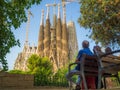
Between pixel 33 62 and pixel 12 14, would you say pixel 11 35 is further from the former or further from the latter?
pixel 33 62

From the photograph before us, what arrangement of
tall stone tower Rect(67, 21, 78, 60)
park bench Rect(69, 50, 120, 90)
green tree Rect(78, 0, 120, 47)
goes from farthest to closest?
tall stone tower Rect(67, 21, 78, 60)
green tree Rect(78, 0, 120, 47)
park bench Rect(69, 50, 120, 90)

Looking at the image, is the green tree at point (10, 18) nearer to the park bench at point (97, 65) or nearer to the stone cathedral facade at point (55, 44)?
the park bench at point (97, 65)

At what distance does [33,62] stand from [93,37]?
103ft

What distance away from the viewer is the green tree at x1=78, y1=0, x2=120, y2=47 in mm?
16609

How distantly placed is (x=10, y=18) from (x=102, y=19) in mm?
7473

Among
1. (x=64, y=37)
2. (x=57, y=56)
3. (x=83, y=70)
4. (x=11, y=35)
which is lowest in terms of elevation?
(x=83, y=70)

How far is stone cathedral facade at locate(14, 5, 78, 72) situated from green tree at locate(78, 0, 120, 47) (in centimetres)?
8333

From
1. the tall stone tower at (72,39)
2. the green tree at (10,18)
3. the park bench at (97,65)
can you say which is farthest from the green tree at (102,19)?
the tall stone tower at (72,39)

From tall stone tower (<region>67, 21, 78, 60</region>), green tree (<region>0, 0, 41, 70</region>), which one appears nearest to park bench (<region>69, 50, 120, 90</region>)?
green tree (<region>0, 0, 41, 70</region>)

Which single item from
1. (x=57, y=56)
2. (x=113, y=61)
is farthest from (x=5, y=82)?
(x=57, y=56)

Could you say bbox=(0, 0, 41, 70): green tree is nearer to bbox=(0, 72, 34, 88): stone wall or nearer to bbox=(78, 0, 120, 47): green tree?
bbox=(0, 72, 34, 88): stone wall

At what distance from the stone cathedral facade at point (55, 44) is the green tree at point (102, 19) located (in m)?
83.3

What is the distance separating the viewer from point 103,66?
562 centimetres

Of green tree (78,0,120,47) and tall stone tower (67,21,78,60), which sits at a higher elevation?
tall stone tower (67,21,78,60)
